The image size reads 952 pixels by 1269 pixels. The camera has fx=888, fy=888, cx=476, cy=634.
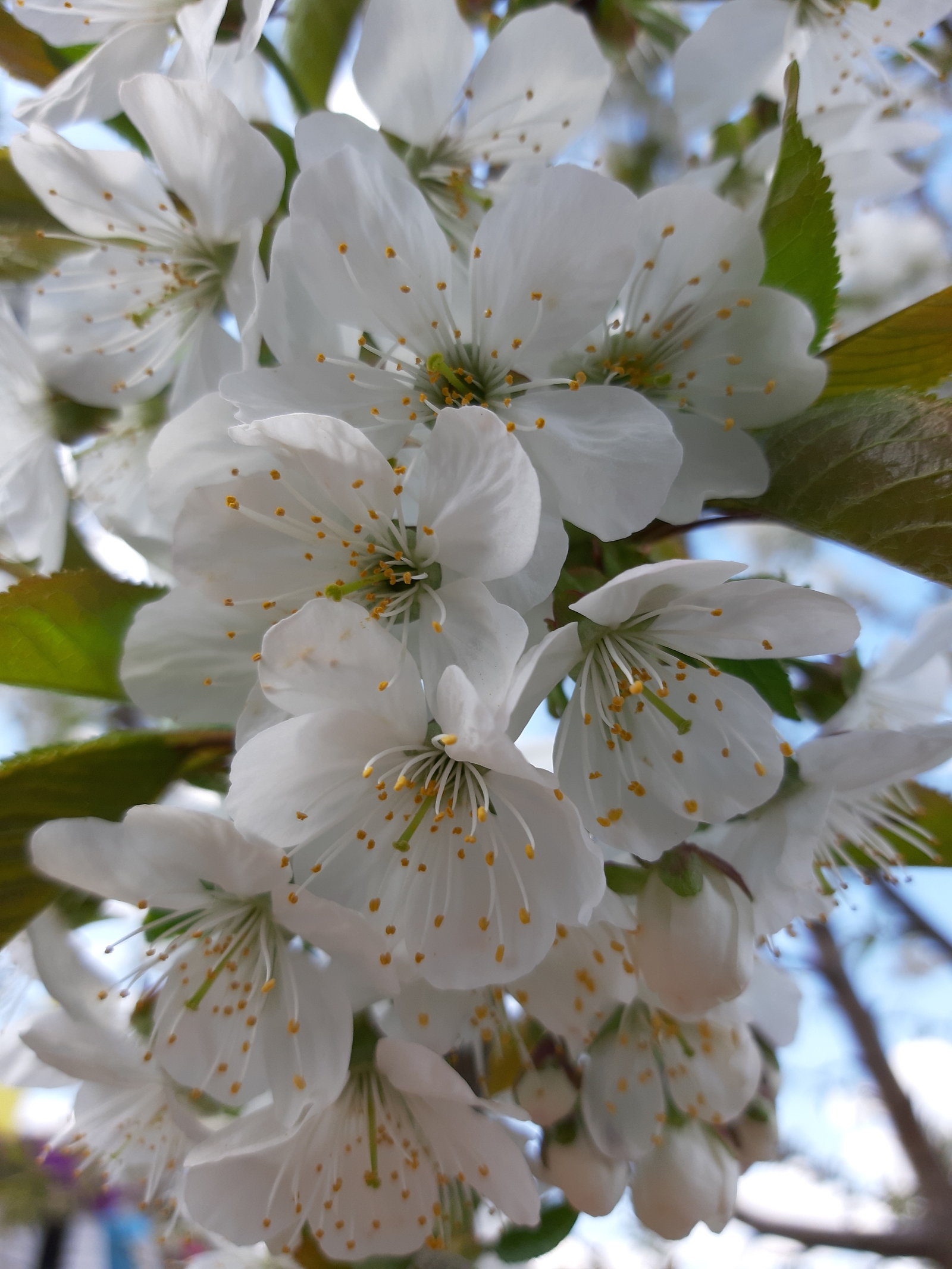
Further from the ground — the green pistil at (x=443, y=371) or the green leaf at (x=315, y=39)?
the green leaf at (x=315, y=39)

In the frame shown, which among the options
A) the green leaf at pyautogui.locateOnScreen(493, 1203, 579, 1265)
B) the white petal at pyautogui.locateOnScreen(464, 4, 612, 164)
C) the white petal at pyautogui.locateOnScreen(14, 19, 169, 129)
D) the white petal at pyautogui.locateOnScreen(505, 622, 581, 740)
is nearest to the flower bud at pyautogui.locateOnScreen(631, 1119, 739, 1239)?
the green leaf at pyautogui.locateOnScreen(493, 1203, 579, 1265)

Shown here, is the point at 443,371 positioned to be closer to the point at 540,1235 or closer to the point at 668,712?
the point at 668,712

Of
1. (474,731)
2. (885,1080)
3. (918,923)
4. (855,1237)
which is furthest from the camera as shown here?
(918,923)

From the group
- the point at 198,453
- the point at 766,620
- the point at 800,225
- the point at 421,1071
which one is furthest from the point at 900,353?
the point at 421,1071

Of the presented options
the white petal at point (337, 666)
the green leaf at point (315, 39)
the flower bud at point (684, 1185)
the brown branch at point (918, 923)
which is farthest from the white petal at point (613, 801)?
the brown branch at point (918, 923)

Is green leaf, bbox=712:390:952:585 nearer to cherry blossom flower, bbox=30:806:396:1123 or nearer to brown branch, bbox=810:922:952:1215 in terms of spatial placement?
cherry blossom flower, bbox=30:806:396:1123

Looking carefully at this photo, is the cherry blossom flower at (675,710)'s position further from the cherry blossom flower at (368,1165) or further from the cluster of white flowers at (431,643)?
the cherry blossom flower at (368,1165)
